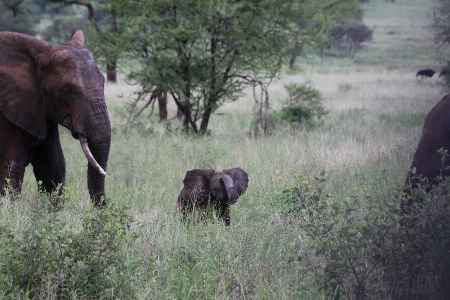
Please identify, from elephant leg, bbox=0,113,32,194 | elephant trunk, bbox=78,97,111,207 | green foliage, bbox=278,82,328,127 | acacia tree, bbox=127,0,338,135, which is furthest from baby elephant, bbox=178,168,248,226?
green foliage, bbox=278,82,328,127

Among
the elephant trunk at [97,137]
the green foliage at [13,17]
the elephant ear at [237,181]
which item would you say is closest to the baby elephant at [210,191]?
the elephant ear at [237,181]

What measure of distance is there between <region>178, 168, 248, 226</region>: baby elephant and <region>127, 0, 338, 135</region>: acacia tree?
21.2 feet

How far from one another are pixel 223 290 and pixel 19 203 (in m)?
2.60

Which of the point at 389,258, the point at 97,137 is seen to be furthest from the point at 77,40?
the point at 389,258

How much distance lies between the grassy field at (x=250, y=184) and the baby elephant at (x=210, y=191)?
0.20 m

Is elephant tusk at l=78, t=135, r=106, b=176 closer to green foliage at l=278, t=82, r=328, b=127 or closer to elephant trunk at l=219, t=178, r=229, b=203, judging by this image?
elephant trunk at l=219, t=178, r=229, b=203

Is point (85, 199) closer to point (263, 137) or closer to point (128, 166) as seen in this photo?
point (128, 166)

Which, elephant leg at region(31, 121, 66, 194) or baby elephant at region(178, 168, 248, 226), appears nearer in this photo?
baby elephant at region(178, 168, 248, 226)

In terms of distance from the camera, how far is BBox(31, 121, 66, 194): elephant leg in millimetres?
6586

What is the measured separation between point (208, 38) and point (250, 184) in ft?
18.5

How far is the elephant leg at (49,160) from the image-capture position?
6.59 m

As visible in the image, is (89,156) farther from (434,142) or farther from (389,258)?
(434,142)

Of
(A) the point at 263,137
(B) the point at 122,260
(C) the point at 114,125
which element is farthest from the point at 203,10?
(B) the point at 122,260

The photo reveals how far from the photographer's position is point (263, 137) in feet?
39.3
